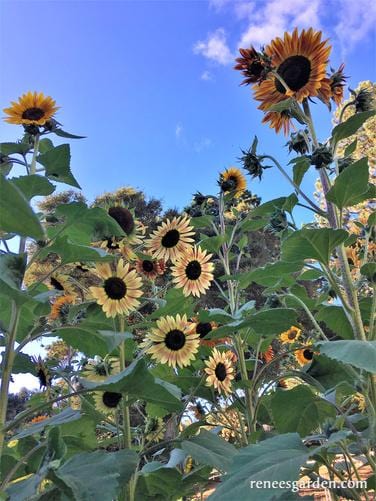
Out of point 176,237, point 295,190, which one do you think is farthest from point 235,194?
point 295,190

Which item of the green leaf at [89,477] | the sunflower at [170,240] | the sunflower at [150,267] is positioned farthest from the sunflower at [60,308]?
the green leaf at [89,477]

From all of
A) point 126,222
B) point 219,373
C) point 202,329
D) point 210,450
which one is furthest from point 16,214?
point 202,329

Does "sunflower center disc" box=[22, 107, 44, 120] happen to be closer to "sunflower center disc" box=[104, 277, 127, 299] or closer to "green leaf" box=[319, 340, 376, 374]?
"sunflower center disc" box=[104, 277, 127, 299]

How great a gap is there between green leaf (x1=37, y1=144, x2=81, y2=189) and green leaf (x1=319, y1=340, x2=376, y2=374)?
2.58 ft

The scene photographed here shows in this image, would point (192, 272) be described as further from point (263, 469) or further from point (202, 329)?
point (263, 469)

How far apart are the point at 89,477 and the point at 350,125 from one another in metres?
1.09

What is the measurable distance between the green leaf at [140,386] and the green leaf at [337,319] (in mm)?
588

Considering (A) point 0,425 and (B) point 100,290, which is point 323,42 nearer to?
(B) point 100,290

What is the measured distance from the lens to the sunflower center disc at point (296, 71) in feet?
4.74

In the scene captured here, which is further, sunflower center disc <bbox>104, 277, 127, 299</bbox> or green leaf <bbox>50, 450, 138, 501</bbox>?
sunflower center disc <bbox>104, 277, 127, 299</bbox>

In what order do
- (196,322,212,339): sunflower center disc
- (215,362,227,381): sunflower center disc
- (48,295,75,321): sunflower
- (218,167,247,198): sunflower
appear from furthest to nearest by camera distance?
(218,167,247,198): sunflower < (196,322,212,339): sunflower center disc < (48,295,75,321): sunflower < (215,362,227,381): sunflower center disc

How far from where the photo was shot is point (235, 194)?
225cm

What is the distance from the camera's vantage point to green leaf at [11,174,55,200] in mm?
1102

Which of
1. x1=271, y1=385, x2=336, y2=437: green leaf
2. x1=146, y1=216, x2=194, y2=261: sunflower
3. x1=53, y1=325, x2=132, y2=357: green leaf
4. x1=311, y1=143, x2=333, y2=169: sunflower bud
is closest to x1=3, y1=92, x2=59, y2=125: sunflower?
x1=146, y1=216, x2=194, y2=261: sunflower
